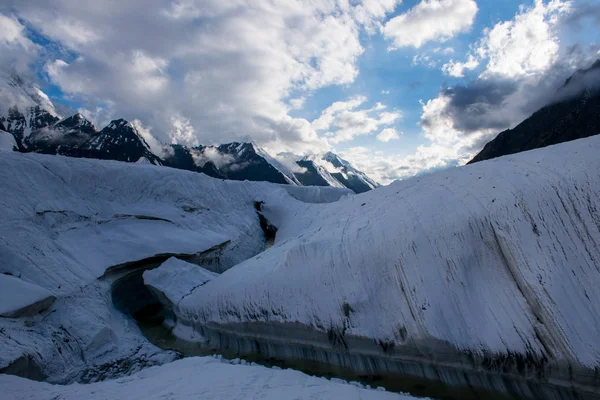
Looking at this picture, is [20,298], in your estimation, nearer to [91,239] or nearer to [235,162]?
[91,239]

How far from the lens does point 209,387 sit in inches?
249

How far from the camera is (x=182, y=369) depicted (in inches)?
298

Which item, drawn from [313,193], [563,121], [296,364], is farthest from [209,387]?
[563,121]

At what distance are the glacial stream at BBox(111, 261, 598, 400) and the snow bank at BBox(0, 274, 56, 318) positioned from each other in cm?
350

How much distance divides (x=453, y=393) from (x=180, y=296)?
9.38 m

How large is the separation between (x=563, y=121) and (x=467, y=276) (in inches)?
2933

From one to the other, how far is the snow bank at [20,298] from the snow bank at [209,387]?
6.93ft

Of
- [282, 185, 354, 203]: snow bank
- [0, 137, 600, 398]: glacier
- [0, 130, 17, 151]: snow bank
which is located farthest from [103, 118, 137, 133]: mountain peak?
[0, 137, 600, 398]: glacier

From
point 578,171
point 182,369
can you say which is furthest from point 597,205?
point 182,369

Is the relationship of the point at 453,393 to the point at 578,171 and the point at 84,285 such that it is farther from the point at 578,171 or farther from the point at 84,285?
the point at 84,285

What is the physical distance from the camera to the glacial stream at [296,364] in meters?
5.82

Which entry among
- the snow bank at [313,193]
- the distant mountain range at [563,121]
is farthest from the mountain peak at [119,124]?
the distant mountain range at [563,121]

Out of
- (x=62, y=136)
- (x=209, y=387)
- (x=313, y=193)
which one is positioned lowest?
(x=209, y=387)

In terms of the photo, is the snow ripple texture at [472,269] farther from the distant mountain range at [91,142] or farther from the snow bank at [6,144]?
the distant mountain range at [91,142]
